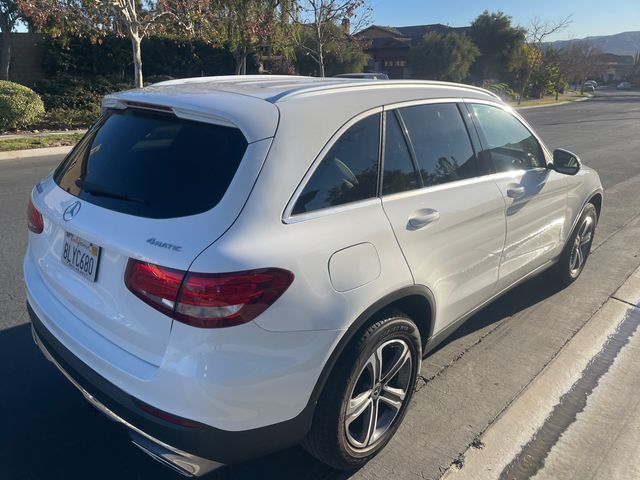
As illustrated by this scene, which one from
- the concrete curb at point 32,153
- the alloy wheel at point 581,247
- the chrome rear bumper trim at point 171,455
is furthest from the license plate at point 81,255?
the concrete curb at point 32,153

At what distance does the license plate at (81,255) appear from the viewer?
2230 millimetres

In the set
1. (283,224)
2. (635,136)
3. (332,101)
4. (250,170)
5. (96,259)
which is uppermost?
(332,101)

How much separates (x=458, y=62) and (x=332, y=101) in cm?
4256

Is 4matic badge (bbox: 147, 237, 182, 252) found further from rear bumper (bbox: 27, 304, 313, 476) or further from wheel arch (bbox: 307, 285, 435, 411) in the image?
wheel arch (bbox: 307, 285, 435, 411)

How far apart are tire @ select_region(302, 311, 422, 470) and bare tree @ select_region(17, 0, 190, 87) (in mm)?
13806

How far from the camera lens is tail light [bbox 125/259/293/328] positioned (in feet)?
6.26

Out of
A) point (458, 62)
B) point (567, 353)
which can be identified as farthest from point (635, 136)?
point (458, 62)

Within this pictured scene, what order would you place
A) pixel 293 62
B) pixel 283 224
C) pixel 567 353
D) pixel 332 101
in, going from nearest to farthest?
pixel 283 224 < pixel 332 101 < pixel 567 353 < pixel 293 62

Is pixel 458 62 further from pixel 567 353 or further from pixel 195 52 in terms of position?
pixel 567 353

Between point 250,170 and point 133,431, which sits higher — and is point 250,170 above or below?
above

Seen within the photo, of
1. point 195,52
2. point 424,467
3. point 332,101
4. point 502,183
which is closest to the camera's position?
point 332,101

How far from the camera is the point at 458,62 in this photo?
41.7 meters

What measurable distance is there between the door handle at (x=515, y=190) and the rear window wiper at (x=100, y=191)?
224 cm

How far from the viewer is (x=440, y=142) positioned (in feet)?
9.96
